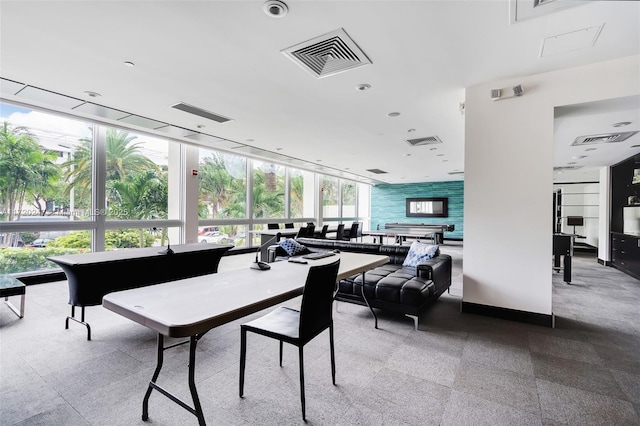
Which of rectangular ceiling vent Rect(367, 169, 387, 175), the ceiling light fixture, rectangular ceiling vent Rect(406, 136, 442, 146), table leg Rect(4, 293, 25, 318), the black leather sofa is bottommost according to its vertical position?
table leg Rect(4, 293, 25, 318)

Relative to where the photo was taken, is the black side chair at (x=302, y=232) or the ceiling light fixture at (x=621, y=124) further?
the black side chair at (x=302, y=232)

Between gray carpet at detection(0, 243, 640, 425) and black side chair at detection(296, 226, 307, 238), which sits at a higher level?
black side chair at detection(296, 226, 307, 238)

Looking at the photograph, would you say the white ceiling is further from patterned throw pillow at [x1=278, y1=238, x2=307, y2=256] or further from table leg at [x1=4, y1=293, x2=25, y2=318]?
table leg at [x1=4, y1=293, x2=25, y2=318]

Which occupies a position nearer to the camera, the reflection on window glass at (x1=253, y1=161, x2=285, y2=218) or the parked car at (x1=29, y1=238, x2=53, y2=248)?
the parked car at (x1=29, y1=238, x2=53, y2=248)

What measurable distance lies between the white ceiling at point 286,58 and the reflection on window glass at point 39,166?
2.40 ft

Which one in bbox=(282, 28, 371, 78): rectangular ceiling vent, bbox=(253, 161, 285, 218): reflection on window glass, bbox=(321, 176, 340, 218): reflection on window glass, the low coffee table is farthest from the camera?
bbox=(321, 176, 340, 218): reflection on window glass

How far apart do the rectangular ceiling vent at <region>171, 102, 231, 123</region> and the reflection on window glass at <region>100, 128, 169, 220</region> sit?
2066 millimetres

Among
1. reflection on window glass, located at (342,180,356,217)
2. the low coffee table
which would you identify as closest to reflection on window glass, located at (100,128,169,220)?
the low coffee table

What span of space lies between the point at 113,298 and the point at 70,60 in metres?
2.83

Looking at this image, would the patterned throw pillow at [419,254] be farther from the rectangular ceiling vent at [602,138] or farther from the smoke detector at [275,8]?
the rectangular ceiling vent at [602,138]

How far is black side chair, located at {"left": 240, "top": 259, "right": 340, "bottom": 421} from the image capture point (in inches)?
68.9

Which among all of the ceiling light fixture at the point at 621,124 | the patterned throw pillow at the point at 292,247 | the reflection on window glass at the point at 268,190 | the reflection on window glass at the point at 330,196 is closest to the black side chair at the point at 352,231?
the reflection on window glass at the point at 268,190

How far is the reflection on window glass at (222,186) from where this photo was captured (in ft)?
24.7

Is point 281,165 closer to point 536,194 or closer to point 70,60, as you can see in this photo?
point 70,60
